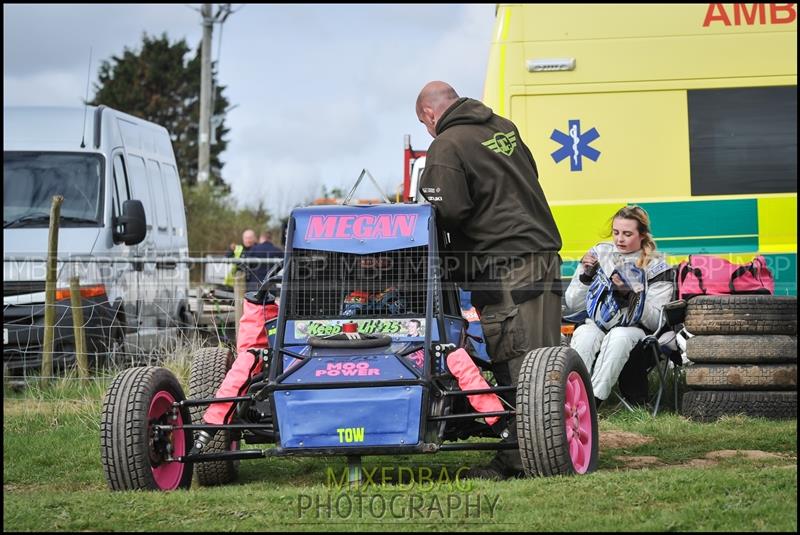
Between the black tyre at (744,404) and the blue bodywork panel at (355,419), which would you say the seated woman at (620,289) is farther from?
the blue bodywork panel at (355,419)

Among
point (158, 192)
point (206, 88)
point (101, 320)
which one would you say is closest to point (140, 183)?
point (158, 192)

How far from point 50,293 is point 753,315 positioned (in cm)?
616

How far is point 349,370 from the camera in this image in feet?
18.5

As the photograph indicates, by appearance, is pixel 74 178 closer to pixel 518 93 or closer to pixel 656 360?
pixel 518 93

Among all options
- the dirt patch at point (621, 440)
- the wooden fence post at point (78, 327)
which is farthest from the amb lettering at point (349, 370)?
the wooden fence post at point (78, 327)

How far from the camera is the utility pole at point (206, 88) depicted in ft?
95.9

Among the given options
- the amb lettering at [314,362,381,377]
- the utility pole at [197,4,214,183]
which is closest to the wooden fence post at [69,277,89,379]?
the amb lettering at [314,362,381,377]

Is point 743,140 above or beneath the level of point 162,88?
beneath

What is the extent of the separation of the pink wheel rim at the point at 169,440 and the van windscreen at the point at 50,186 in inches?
242

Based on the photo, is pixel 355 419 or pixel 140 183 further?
pixel 140 183

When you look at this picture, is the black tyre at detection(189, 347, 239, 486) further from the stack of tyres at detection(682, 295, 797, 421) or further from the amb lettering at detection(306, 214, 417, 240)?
the stack of tyres at detection(682, 295, 797, 421)

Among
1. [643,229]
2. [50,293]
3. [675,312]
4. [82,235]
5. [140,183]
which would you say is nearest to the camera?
[675,312]

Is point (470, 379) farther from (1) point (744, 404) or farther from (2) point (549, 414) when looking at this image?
(1) point (744, 404)

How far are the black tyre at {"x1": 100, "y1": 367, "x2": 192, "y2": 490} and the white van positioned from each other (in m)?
4.78
